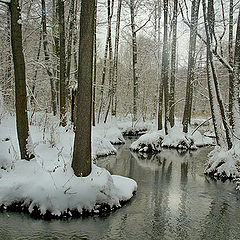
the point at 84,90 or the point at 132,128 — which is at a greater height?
the point at 84,90

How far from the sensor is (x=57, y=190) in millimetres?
6453

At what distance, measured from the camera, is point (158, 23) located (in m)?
22.4

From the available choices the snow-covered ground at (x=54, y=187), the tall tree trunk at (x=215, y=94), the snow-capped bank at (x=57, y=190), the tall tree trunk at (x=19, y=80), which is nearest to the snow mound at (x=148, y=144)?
the tall tree trunk at (x=215, y=94)

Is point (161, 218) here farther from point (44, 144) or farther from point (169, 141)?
point (169, 141)

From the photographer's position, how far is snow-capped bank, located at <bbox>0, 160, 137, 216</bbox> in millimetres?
6359

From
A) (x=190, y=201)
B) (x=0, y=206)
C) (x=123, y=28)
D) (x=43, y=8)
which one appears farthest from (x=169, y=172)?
(x=123, y=28)

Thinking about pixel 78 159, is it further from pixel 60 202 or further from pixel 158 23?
pixel 158 23

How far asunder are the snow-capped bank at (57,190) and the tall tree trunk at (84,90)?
331mm

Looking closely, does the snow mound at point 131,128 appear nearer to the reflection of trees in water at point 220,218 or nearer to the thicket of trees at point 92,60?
the thicket of trees at point 92,60

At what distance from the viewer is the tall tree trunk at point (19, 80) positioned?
23.1 ft

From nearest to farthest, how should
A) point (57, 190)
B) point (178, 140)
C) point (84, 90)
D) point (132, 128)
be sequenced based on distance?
point (57, 190) → point (84, 90) → point (178, 140) → point (132, 128)

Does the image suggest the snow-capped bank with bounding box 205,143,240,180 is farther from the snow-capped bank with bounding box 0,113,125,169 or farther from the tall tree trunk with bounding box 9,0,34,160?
the tall tree trunk with bounding box 9,0,34,160

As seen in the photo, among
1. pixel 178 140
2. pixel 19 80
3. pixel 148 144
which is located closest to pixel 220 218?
pixel 19 80

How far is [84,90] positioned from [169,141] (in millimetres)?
12087
